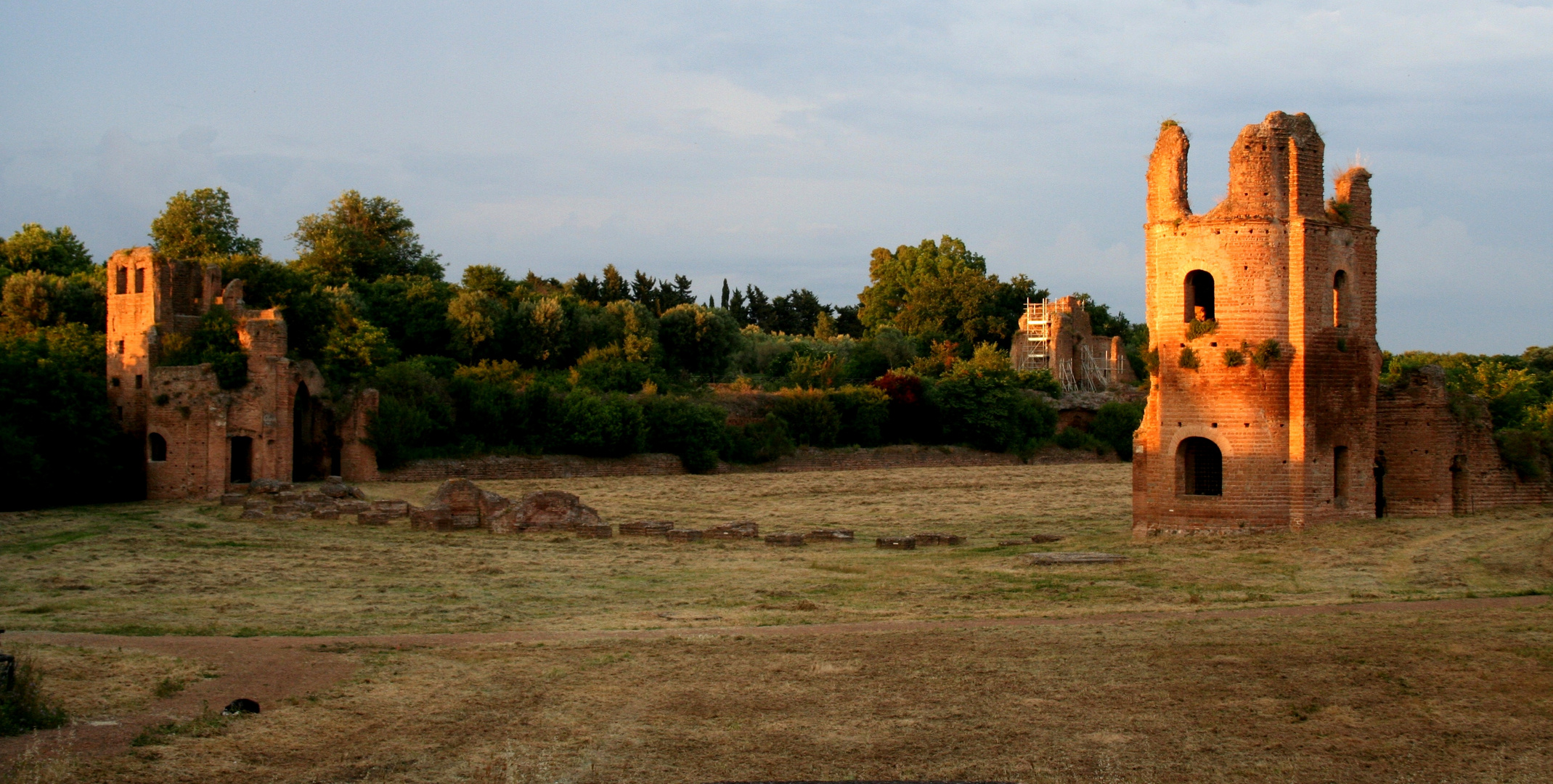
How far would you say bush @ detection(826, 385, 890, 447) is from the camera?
5172 centimetres

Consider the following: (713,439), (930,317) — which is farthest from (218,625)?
(930,317)

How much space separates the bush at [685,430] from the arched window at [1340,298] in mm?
27265

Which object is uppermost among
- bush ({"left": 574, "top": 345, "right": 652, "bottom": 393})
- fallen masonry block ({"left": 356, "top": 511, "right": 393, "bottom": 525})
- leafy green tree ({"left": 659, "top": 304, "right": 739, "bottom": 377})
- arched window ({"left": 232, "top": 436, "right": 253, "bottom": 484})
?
leafy green tree ({"left": 659, "top": 304, "right": 739, "bottom": 377})

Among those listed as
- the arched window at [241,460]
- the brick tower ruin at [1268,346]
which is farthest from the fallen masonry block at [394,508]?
the brick tower ruin at [1268,346]

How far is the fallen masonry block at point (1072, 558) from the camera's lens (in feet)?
64.6

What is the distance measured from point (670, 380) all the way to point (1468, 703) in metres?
47.2

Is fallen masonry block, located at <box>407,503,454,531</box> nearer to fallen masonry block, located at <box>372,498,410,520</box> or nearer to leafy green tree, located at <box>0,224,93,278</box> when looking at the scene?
fallen masonry block, located at <box>372,498,410,520</box>

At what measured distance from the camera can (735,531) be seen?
80.8 ft

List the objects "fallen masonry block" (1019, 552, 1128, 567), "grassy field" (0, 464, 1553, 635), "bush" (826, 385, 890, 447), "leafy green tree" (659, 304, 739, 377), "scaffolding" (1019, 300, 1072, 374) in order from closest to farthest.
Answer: "grassy field" (0, 464, 1553, 635), "fallen masonry block" (1019, 552, 1128, 567), "bush" (826, 385, 890, 447), "leafy green tree" (659, 304, 739, 377), "scaffolding" (1019, 300, 1072, 374)

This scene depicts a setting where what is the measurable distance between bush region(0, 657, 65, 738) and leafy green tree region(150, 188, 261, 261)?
47.2m

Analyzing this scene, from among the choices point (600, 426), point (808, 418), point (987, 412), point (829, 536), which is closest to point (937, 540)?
point (829, 536)

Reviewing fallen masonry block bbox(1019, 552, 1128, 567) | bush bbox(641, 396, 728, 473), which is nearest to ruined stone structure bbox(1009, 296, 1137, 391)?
bush bbox(641, 396, 728, 473)

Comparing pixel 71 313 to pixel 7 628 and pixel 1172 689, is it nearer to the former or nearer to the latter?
pixel 7 628

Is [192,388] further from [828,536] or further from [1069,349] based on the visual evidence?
[1069,349]
